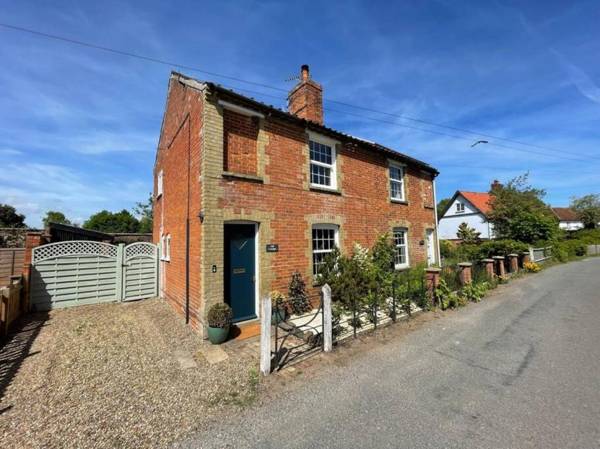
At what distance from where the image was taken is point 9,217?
1672 inches

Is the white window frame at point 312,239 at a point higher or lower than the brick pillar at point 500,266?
higher

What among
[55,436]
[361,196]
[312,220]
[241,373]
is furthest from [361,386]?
[361,196]

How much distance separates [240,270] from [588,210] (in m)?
60.9

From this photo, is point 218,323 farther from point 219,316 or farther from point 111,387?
point 111,387

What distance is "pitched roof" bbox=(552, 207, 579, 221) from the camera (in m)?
54.6

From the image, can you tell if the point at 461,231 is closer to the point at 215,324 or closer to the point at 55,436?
the point at 215,324

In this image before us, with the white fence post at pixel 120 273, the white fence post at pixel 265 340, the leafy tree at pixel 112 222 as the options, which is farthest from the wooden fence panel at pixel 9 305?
the leafy tree at pixel 112 222

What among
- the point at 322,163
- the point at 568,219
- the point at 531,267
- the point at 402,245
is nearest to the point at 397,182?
the point at 402,245

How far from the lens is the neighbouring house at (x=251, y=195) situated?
22.9ft

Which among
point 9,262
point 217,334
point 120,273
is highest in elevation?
point 9,262

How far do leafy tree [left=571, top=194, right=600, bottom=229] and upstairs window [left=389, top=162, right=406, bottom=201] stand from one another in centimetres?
5082

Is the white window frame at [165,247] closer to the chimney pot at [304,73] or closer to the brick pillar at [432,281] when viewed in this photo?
the chimney pot at [304,73]

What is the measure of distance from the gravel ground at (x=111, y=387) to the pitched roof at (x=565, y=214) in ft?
235

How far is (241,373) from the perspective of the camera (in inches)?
190
